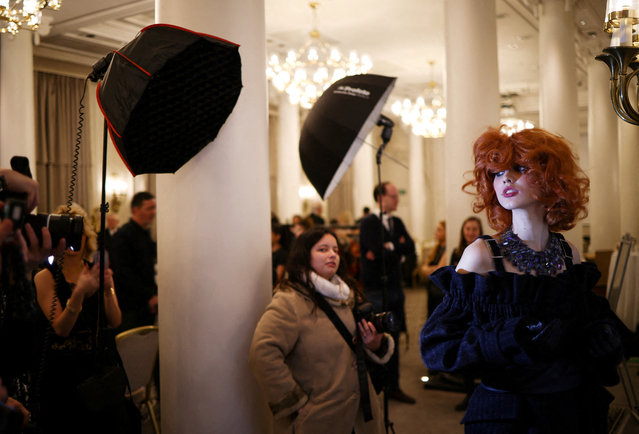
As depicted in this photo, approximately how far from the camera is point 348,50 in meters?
10.8

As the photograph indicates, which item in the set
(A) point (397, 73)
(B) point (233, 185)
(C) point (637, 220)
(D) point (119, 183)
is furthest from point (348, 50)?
(B) point (233, 185)

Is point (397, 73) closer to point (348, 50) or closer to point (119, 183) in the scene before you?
Answer: point (348, 50)

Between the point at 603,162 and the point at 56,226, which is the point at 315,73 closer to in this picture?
the point at 603,162

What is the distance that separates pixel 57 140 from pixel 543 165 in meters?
9.68

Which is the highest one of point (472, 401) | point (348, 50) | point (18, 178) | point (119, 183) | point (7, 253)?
point (348, 50)

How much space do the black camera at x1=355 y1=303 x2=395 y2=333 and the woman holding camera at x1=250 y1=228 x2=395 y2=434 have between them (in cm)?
3

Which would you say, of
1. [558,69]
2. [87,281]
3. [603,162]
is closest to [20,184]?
[87,281]

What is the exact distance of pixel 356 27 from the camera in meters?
9.38

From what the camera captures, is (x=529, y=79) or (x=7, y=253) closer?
(x=7, y=253)

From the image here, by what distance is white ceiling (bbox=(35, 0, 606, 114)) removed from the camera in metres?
7.95

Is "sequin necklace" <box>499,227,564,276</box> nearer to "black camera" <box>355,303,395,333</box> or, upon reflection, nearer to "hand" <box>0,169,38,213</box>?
"black camera" <box>355,303,395,333</box>

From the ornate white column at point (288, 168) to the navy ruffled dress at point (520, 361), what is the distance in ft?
34.2

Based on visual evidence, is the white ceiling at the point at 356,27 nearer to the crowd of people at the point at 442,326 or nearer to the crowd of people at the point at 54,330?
the crowd of people at the point at 442,326

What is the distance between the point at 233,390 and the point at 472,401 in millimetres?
1277
